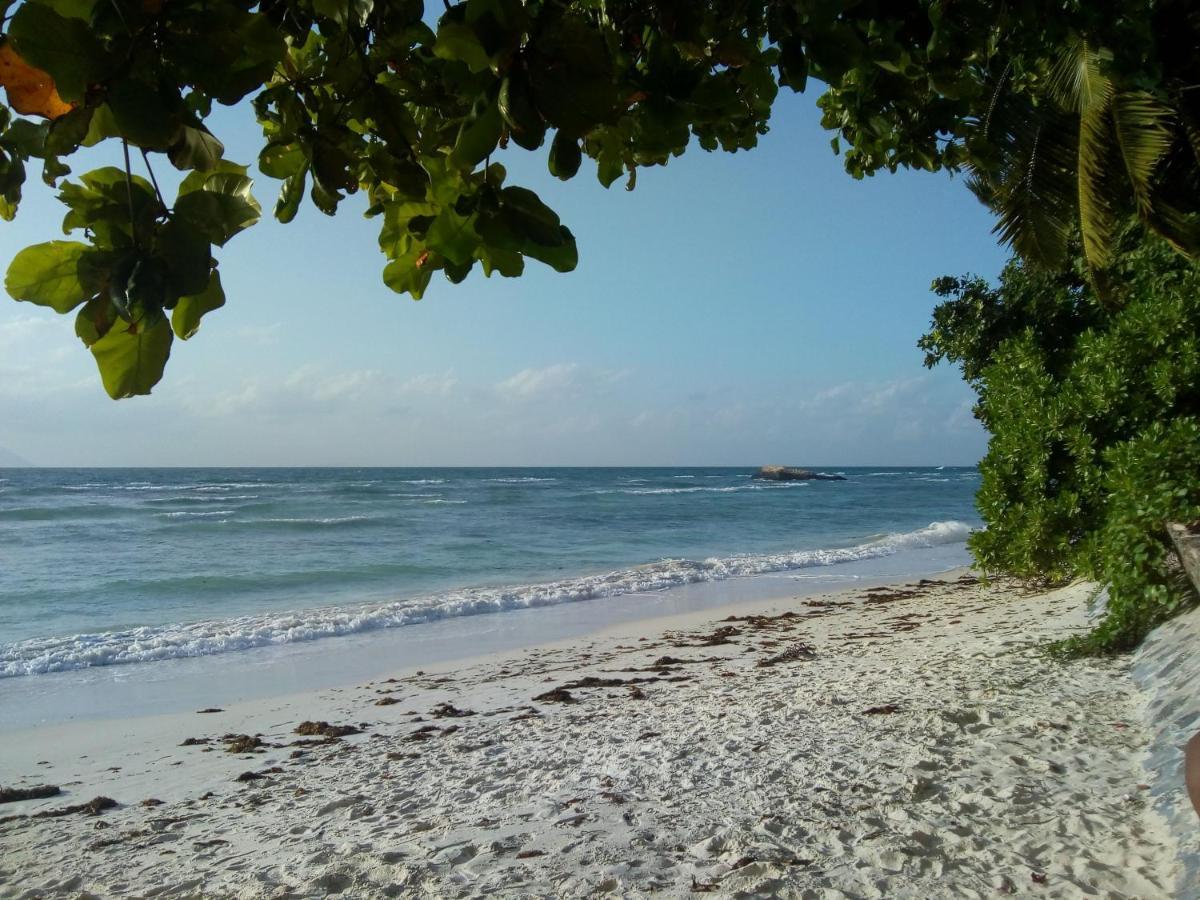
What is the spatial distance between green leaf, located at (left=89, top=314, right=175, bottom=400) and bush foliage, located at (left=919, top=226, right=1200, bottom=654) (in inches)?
201

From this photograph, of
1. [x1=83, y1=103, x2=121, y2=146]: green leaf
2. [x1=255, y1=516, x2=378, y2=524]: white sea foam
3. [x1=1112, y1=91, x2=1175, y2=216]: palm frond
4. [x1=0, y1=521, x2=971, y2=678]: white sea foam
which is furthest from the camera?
[x1=255, y1=516, x2=378, y2=524]: white sea foam

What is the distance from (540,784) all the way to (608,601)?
368 inches

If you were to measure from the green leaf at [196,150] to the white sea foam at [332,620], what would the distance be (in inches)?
402

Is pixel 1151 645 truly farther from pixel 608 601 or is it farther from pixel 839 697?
pixel 608 601

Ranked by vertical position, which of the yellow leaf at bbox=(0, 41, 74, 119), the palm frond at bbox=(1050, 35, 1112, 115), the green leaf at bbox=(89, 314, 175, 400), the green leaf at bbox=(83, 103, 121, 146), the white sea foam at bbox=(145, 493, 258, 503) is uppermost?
the palm frond at bbox=(1050, 35, 1112, 115)

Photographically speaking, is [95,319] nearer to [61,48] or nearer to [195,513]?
[61,48]

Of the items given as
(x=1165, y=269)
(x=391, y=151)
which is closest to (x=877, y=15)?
(x=391, y=151)

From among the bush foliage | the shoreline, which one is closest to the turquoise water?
the shoreline

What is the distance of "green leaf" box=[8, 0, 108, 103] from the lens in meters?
0.86

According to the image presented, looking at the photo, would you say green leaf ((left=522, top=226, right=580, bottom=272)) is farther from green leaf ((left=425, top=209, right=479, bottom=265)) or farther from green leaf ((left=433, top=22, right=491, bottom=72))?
green leaf ((left=433, top=22, right=491, bottom=72))

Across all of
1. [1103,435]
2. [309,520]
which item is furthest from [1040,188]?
[309,520]

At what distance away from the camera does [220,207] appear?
103 cm

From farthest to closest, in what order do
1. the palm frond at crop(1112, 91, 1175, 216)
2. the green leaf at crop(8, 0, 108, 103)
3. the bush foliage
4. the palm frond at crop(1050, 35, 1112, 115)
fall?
the palm frond at crop(1050, 35, 1112, 115), the palm frond at crop(1112, 91, 1175, 216), the bush foliage, the green leaf at crop(8, 0, 108, 103)

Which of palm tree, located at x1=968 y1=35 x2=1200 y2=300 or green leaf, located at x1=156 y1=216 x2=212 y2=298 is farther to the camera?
palm tree, located at x1=968 y1=35 x2=1200 y2=300
